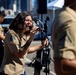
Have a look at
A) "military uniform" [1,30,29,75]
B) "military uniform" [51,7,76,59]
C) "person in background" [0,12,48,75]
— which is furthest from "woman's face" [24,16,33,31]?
"military uniform" [51,7,76,59]

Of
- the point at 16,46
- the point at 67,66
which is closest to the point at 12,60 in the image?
the point at 16,46

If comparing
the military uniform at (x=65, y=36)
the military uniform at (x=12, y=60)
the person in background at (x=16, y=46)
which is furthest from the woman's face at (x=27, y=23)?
the military uniform at (x=65, y=36)

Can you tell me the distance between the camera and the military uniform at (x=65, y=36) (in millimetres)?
1948

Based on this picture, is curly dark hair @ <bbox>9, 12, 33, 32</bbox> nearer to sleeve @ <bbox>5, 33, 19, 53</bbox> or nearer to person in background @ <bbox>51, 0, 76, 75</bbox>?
sleeve @ <bbox>5, 33, 19, 53</bbox>

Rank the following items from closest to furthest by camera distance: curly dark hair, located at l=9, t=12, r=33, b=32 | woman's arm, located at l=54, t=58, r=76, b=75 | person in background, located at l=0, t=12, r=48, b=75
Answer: woman's arm, located at l=54, t=58, r=76, b=75 < person in background, located at l=0, t=12, r=48, b=75 < curly dark hair, located at l=9, t=12, r=33, b=32

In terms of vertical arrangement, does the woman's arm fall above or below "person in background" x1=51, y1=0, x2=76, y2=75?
below

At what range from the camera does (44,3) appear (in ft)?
27.2

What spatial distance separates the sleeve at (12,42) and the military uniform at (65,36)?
75.1 inches

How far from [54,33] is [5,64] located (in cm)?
201

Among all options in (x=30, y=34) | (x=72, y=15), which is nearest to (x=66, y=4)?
(x=72, y=15)

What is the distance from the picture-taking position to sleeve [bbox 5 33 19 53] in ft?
12.8

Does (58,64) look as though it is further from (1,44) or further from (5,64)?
(1,44)

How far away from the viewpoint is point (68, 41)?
1952 millimetres

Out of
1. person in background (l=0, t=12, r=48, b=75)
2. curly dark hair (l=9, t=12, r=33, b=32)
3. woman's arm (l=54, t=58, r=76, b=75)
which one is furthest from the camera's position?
curly dark hair (l=9, t=12, r=33, b=32)
